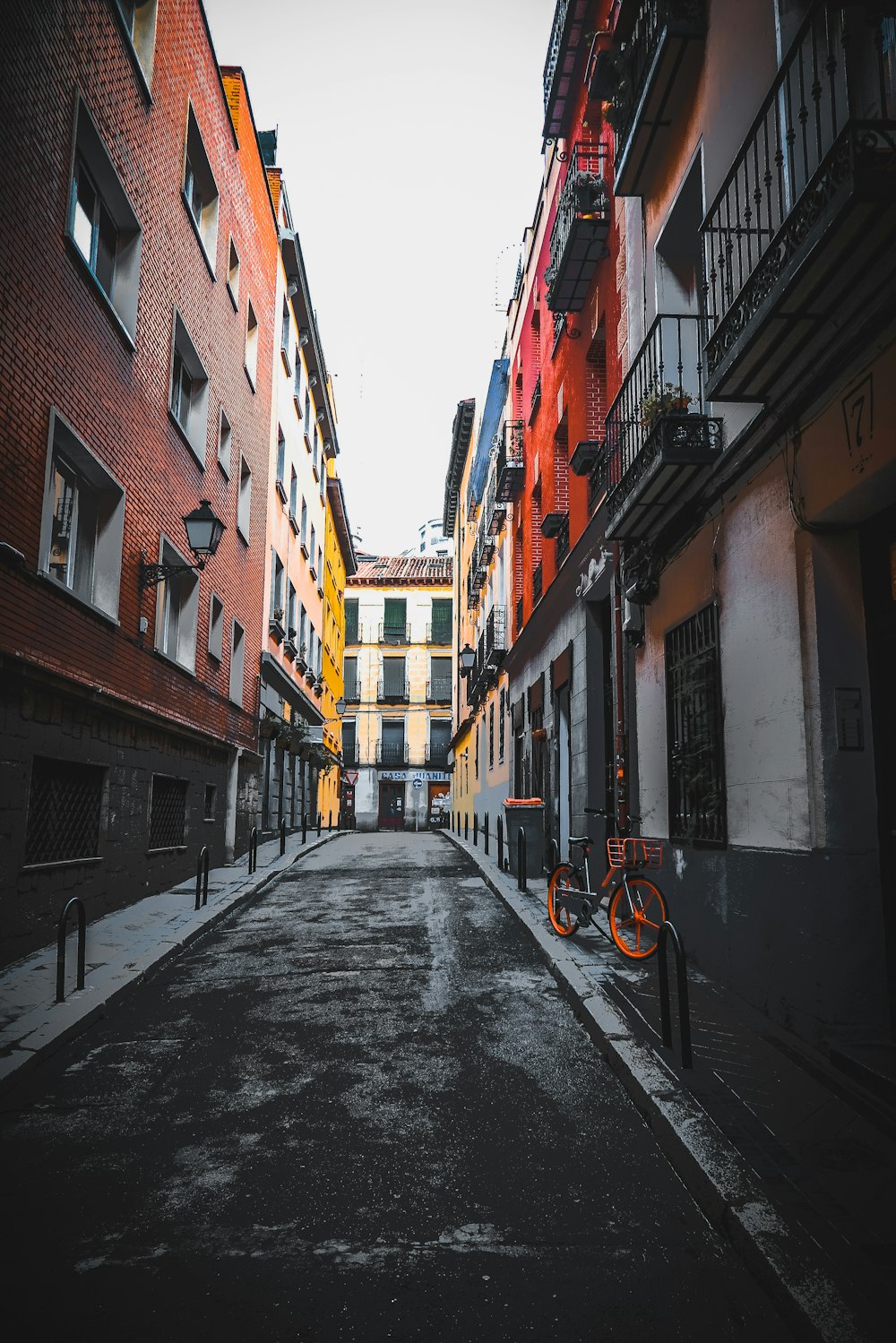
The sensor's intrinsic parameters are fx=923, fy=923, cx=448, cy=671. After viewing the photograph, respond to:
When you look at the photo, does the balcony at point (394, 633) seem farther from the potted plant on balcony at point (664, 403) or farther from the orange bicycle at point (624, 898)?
the potted plant on balcony at point (664, 403)

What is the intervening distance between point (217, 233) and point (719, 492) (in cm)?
1259

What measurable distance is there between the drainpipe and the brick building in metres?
5.80

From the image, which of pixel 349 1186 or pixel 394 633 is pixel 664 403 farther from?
pixel 394 633

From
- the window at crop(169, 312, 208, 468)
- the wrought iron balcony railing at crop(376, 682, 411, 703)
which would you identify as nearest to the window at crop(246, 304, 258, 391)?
the window at crop(169, 312, 208, 468)

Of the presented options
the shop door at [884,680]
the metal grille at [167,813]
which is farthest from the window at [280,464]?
the shop door at [884,680]

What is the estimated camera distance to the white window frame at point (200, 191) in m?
14.3

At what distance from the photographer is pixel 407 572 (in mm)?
55844

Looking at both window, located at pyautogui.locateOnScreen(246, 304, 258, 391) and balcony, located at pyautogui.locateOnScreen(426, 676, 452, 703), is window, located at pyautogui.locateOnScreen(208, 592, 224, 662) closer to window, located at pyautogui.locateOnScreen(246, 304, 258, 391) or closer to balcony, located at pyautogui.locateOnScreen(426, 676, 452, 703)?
window, located at pyautogui.locateOnScreen(246, 304, 258, 391)

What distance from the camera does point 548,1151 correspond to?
4.20 metres

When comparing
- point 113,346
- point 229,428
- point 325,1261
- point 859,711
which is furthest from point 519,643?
point 325,1261

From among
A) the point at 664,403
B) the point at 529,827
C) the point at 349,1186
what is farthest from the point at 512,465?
the point at 349,1186

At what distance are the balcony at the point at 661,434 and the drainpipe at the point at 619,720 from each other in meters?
1.35

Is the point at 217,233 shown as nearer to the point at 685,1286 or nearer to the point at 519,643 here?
the point at 519,643

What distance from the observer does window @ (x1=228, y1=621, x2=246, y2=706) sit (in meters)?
18.7
